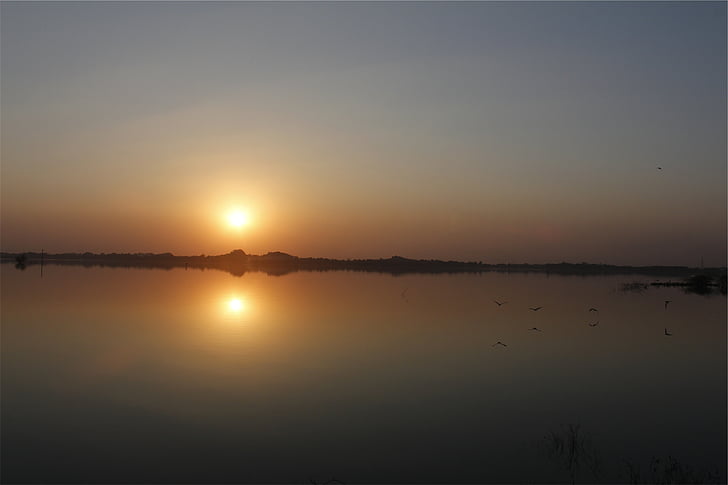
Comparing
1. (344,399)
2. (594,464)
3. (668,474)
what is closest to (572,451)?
(594,464)

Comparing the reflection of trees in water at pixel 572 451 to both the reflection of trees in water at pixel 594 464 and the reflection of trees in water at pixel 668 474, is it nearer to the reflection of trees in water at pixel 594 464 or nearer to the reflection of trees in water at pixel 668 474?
the reflection of trees in water at pixel 594 464

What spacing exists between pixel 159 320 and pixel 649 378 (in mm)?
25855

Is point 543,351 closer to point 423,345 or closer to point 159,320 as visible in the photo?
point 423,345

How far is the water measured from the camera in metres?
11.4

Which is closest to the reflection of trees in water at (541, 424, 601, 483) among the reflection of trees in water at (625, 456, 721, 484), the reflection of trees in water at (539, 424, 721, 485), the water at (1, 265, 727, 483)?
the reflection of trees in water at (539, 424, 721, 485)

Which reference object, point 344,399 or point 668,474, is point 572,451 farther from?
point 344,399

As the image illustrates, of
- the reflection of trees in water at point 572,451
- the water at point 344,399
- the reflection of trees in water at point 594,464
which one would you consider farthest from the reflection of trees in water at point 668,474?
the reflection of trees in water at point 572,451

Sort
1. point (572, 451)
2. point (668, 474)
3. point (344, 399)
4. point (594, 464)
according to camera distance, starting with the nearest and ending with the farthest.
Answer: point (668, 474) < point (594, 464) < point (572, 451) < point (344, 399)

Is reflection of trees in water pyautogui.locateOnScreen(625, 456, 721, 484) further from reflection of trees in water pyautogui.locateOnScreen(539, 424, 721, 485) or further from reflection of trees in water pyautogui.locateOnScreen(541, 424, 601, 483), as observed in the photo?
reflection of trees in water pyautogui.locateOnScreen(541, 424, 601, 483)

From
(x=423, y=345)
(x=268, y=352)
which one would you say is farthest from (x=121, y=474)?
→ (x=423, y=345)

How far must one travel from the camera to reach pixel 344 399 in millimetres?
16359

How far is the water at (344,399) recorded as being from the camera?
450 inches

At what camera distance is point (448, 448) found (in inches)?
489

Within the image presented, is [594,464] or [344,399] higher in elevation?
[344,399]
